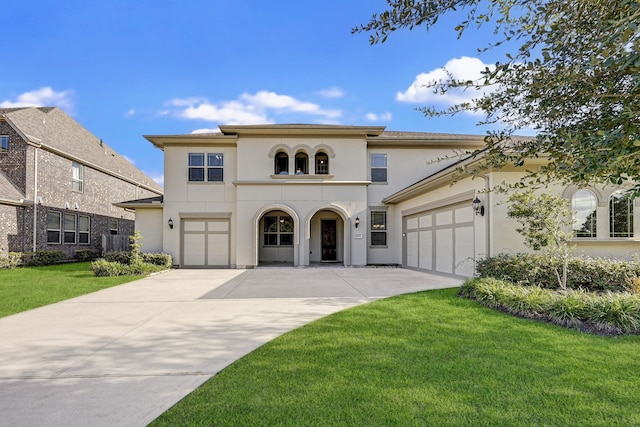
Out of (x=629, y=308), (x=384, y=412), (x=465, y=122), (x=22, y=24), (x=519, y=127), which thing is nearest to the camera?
(x=384, y=412)

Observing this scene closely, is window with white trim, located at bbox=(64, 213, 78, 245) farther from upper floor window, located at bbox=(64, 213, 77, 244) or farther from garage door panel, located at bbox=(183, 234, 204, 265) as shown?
garage door panel, located at bbox=(183, 234, 204, 265)

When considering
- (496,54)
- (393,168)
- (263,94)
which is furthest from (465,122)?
(263,94)

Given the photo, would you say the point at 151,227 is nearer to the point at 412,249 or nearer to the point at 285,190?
the point at 285,190

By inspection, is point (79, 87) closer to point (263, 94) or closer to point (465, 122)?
point (263, 94)

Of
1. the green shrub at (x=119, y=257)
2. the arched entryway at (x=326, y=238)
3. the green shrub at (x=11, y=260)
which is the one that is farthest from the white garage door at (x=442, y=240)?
the green shrub at (x=11, y=260)

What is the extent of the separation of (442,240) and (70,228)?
19.4 m

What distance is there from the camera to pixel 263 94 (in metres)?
24.7

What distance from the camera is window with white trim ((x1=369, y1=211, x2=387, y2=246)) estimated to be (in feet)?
52.5

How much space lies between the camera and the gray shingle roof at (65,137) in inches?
659

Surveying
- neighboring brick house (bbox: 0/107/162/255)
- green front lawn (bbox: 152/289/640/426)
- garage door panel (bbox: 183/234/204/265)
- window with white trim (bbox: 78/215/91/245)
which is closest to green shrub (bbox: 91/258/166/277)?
garage door panel (bbox: 183/234/204/265)

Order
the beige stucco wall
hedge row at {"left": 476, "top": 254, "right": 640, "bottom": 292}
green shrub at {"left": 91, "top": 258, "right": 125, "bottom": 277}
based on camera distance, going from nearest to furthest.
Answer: hedge row at {"left": 476, "top": 254, "right": 640, "bottom": 292}
green shrub at {"left": 91, "top": 258, "right": 125, "bottom": 277}
the beige stucco wall

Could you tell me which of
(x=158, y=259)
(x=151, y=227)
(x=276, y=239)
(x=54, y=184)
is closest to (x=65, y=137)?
(x=54, y=184)

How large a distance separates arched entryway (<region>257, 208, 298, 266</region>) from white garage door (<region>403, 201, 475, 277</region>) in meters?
5.94

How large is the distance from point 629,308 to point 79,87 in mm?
22779
